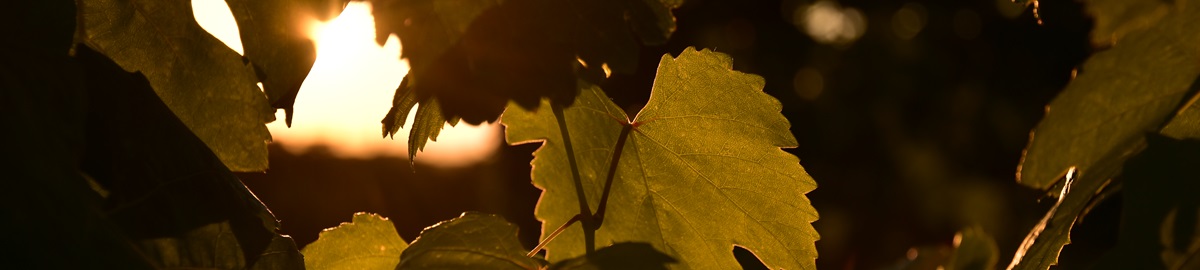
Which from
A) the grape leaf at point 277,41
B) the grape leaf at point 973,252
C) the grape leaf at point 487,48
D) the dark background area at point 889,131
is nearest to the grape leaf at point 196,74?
the grape leaf at point 277,41

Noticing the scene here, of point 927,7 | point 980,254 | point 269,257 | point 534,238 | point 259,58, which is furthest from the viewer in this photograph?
point 927,7

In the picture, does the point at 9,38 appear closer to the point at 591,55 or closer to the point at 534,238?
the point at 591,55

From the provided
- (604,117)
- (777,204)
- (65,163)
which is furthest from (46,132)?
(777,204)

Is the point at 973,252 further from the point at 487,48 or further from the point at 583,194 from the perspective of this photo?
the point at 487,48

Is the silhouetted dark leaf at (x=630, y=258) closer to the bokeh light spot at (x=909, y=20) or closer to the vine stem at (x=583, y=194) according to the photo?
the vine stem at (x=583, y=194)

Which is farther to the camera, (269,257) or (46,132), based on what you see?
(269,257)

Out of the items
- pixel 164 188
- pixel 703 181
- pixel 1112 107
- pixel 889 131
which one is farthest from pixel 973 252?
pixel 889 131
